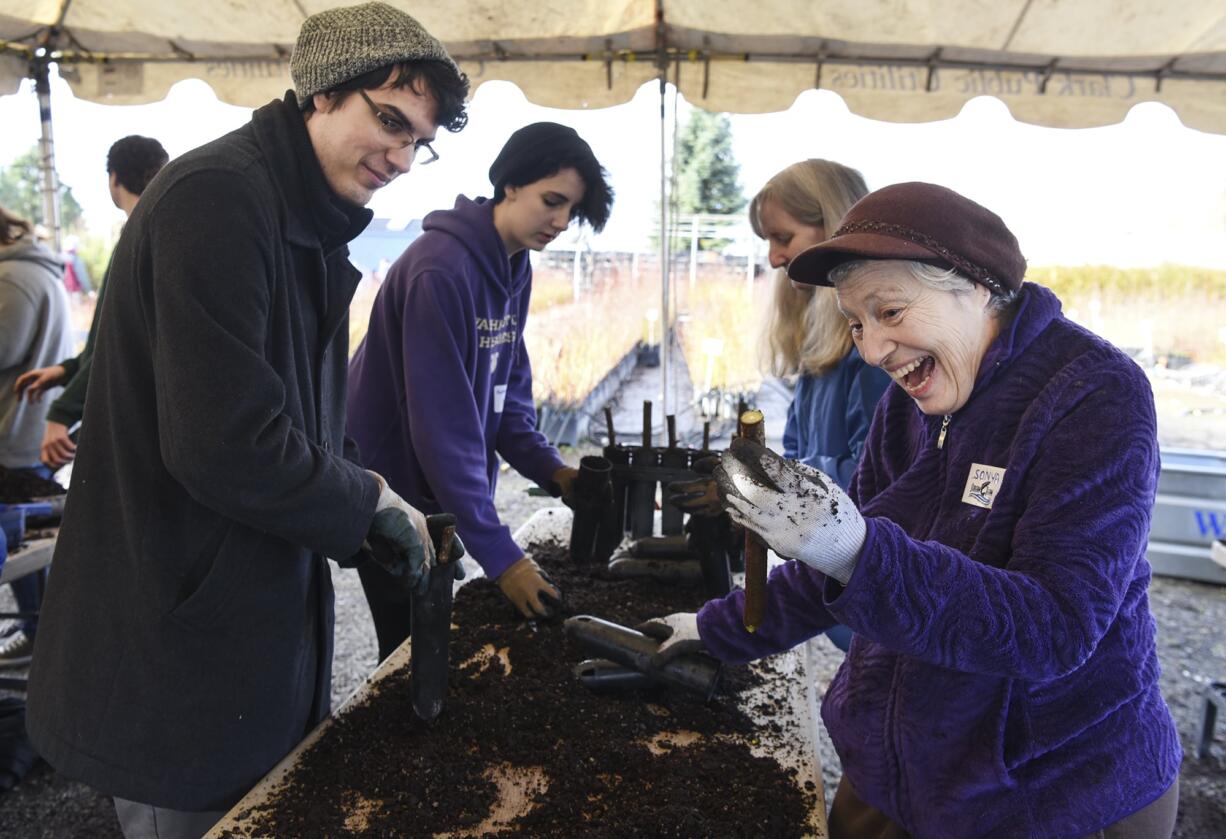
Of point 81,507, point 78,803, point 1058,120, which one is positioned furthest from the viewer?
point 1058,120

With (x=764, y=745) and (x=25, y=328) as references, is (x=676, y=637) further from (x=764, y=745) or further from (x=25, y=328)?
(x=25, y=328)

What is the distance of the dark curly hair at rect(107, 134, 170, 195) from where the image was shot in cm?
303

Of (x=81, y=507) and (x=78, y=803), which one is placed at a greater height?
(x=81, y=507)

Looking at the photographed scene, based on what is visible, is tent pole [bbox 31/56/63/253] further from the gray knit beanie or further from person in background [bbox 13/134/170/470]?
the gray knit beanie

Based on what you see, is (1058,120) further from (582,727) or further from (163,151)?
(163,151)

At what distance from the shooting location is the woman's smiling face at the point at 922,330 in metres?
1.15

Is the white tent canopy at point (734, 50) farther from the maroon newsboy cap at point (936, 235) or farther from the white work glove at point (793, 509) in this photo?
the white work glove at point (793, 509)

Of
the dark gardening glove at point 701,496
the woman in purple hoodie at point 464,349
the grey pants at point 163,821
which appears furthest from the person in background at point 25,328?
the dark gardening glove at point 701,496

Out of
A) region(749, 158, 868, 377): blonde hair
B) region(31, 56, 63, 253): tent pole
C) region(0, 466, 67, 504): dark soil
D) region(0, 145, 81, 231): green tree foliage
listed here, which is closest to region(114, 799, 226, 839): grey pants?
region(749, 158, 868, 377): blonde hair

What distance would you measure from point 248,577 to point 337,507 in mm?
179

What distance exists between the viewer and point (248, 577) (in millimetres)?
1253

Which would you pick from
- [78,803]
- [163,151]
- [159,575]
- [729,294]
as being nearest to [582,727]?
[159,575]

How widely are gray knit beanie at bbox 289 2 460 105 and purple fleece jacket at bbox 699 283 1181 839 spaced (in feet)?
3.29

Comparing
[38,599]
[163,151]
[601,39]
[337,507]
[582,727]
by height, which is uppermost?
[601,39]
